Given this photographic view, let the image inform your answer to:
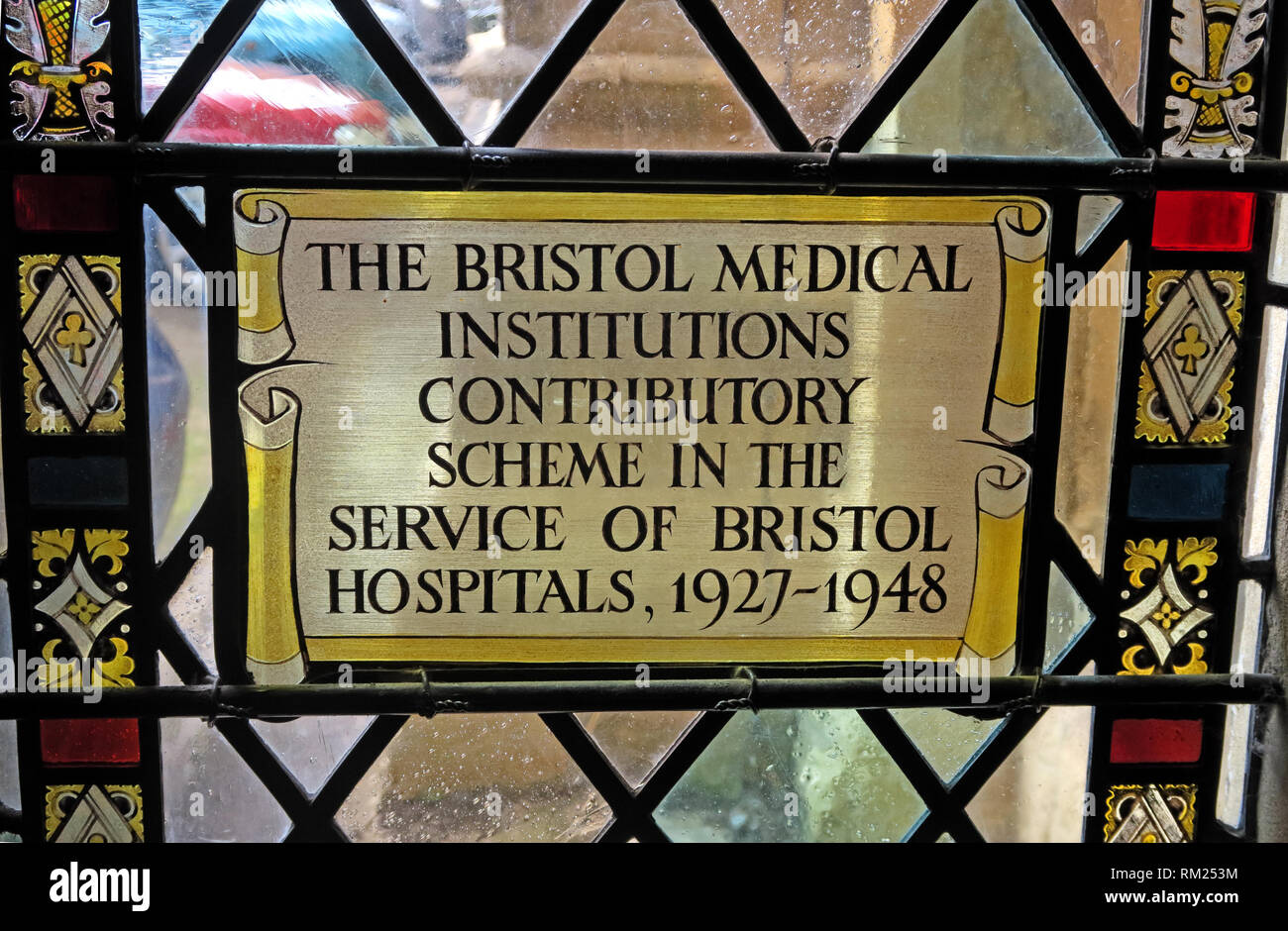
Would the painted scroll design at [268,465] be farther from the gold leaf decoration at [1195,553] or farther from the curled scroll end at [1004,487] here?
the gold leaf decoration at [1195,553]

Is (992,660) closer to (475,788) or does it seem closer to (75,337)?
(475,788)

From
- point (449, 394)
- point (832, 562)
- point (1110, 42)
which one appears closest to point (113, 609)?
point (449, 394)

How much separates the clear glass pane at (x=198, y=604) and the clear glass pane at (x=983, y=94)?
5.71ft

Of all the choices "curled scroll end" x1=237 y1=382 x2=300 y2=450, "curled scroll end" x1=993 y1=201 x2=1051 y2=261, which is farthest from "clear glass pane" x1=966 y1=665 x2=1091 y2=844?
"curled scroll end" x1=237 y1=382 x2=300 y2=450

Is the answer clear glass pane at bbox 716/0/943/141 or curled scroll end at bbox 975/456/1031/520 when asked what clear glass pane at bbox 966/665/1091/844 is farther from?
clear glass pane at bbox 716/0/943/141

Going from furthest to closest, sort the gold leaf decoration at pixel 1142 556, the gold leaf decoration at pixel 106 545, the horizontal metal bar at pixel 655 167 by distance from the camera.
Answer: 1. the gold leaf decoration at pixel 1142 556
2. the gold leaf decoration at pixel 106 545
3. the horizontal metal bar at pixel 655 167

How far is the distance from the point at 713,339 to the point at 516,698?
0.92 m

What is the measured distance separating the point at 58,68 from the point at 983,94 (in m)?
1.98

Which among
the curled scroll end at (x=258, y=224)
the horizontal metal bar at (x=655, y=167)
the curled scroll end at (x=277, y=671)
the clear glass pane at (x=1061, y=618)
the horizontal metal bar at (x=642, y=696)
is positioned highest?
the horizontal metal bar at (x=655, y=167)

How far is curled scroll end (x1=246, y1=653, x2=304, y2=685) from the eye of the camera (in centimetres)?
197

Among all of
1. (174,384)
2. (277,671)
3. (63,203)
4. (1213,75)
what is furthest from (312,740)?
(1213,75)

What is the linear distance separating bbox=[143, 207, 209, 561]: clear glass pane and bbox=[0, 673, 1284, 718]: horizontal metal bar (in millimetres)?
359

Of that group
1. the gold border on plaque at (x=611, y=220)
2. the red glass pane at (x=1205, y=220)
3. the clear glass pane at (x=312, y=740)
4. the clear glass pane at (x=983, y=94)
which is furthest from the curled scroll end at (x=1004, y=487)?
the clear glass pane at (x=312, y=740)

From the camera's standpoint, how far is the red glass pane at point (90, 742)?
197 cm
